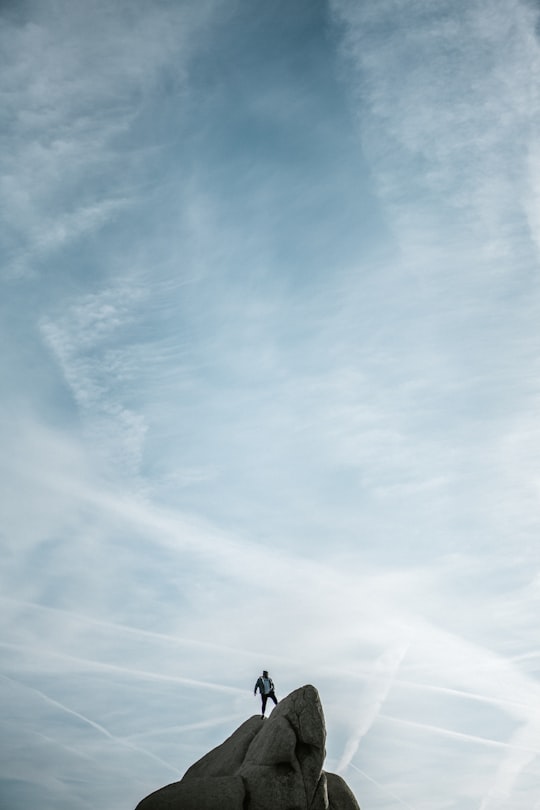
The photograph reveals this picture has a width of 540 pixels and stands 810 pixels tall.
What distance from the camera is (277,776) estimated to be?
36875mm

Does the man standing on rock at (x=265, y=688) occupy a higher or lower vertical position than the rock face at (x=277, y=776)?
higher

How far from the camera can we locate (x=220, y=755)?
42281 millimetres

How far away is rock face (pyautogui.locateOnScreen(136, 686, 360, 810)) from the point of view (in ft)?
119

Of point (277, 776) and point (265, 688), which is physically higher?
point (265, 688)

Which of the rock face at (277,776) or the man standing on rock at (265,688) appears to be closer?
the rock face at (277,776)

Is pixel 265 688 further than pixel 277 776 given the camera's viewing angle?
Yes

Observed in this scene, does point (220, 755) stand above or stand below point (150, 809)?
above

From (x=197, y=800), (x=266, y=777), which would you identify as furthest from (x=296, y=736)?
(x=197, y=800)

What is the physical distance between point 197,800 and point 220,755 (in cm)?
605

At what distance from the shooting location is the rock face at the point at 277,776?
36219mm

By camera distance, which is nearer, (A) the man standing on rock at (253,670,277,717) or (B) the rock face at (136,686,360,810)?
(B) the rock face at (136,686,360,810)

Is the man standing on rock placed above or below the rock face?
above

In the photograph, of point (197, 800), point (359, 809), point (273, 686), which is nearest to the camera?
point (197, 800)

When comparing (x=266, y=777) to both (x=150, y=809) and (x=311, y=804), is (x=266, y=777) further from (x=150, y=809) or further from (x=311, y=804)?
(x=150, y=809)
